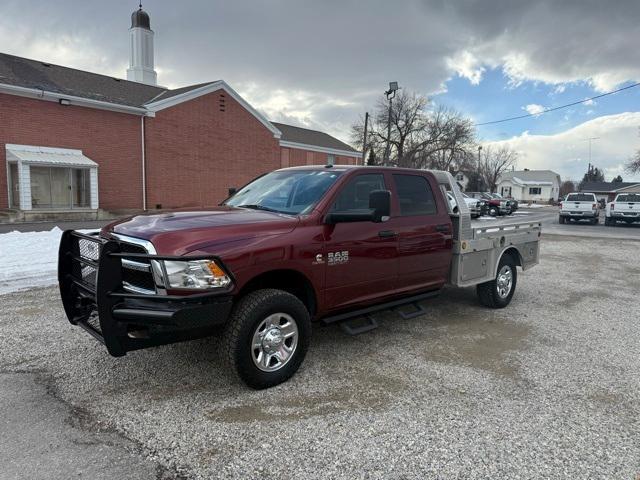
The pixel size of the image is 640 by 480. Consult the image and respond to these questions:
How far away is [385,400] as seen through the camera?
365 cm

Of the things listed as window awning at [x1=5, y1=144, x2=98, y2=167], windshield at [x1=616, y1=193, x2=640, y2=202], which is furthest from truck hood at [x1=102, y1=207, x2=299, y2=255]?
windshield at [x1=616, y1=193, x2=640, y2=202]

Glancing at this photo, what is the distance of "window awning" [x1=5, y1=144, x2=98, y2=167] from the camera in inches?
722

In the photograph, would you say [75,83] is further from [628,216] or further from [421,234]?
[628,216]

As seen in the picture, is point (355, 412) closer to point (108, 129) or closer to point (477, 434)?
point (477, 434)

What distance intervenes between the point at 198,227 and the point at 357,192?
1.75 m

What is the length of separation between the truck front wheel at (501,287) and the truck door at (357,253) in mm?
2276

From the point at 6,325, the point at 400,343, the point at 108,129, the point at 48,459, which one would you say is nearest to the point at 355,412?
the point at 400,343

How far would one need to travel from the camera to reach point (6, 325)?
5.32 metres

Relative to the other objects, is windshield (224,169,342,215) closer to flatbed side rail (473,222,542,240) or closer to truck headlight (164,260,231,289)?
truck headlight (164,260,231,289)

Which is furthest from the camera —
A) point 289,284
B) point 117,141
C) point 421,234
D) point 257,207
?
point 117,141

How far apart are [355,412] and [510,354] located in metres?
2.19

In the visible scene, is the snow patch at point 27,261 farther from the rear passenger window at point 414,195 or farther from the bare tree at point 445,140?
the bare tree at point 445,140

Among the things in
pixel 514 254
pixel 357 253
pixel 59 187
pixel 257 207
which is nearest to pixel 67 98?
pixel 59 187

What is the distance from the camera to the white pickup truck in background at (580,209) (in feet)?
84.5
